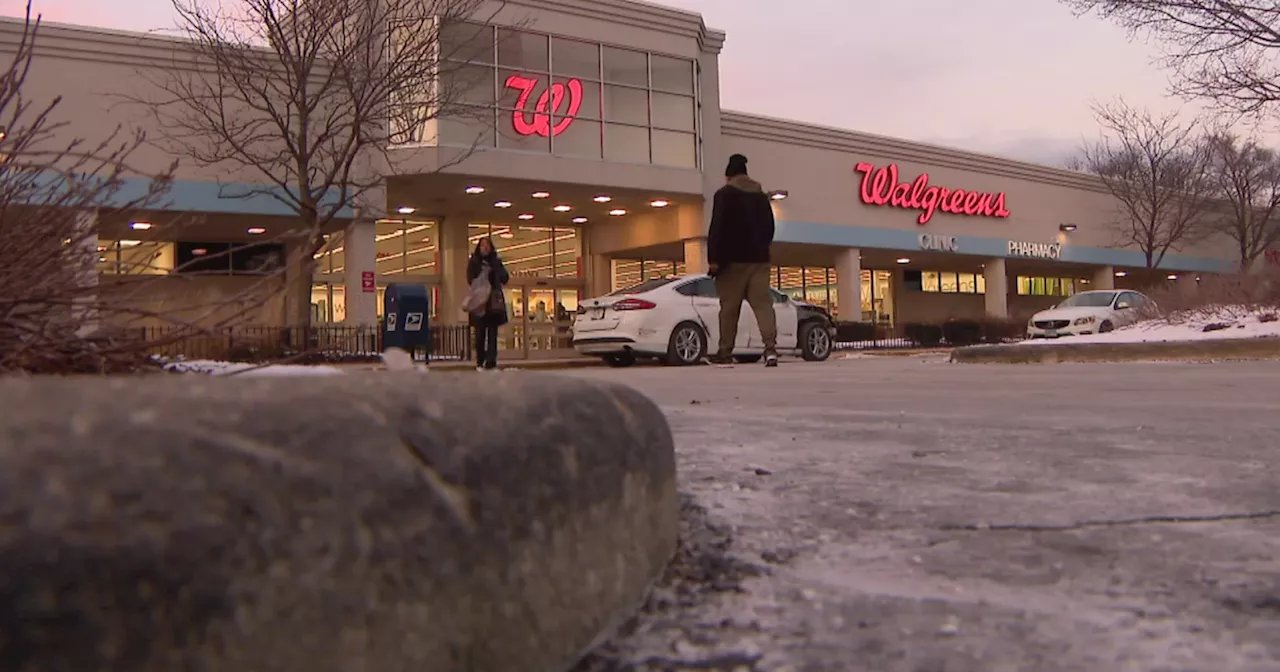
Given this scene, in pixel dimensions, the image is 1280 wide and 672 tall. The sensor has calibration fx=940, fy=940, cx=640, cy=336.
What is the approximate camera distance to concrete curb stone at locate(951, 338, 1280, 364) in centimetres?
1008

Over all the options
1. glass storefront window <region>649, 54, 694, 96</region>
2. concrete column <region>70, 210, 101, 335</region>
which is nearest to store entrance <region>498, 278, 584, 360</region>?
glass storefront window <region>649, 54, 694, 96</region>

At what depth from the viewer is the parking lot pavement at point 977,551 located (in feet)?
4.31

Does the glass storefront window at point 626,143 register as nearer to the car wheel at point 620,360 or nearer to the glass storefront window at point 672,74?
the glass storefront window at point 672,74

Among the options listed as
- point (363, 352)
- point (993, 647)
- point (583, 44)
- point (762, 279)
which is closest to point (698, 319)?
point (762, 279)

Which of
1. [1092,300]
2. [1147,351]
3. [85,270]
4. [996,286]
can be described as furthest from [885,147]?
[85,270]

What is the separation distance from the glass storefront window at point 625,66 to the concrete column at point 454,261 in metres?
6.10

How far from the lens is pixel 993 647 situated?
1300mm

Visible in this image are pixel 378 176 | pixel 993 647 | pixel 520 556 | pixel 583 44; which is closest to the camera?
pixel 520 556

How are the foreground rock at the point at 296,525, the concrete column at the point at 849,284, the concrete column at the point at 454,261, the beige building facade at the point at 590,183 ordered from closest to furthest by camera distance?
the foreground rock at the point at 296,525 < the beige building facade at the point at 590,183 < the concrete column at the point at 454,261 < the concrete column at the point at 849,284

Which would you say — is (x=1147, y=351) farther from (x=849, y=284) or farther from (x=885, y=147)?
(x=885, y=147)

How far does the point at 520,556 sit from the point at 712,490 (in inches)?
49.5

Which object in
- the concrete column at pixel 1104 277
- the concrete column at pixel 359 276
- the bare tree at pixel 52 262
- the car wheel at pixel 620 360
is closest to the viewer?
the bare tree at pixel 52 262

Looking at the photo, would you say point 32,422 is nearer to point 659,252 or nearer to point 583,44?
point 583,44

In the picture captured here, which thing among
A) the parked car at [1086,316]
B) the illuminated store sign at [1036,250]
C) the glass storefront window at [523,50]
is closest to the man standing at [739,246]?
the parked car at [1086,316]
